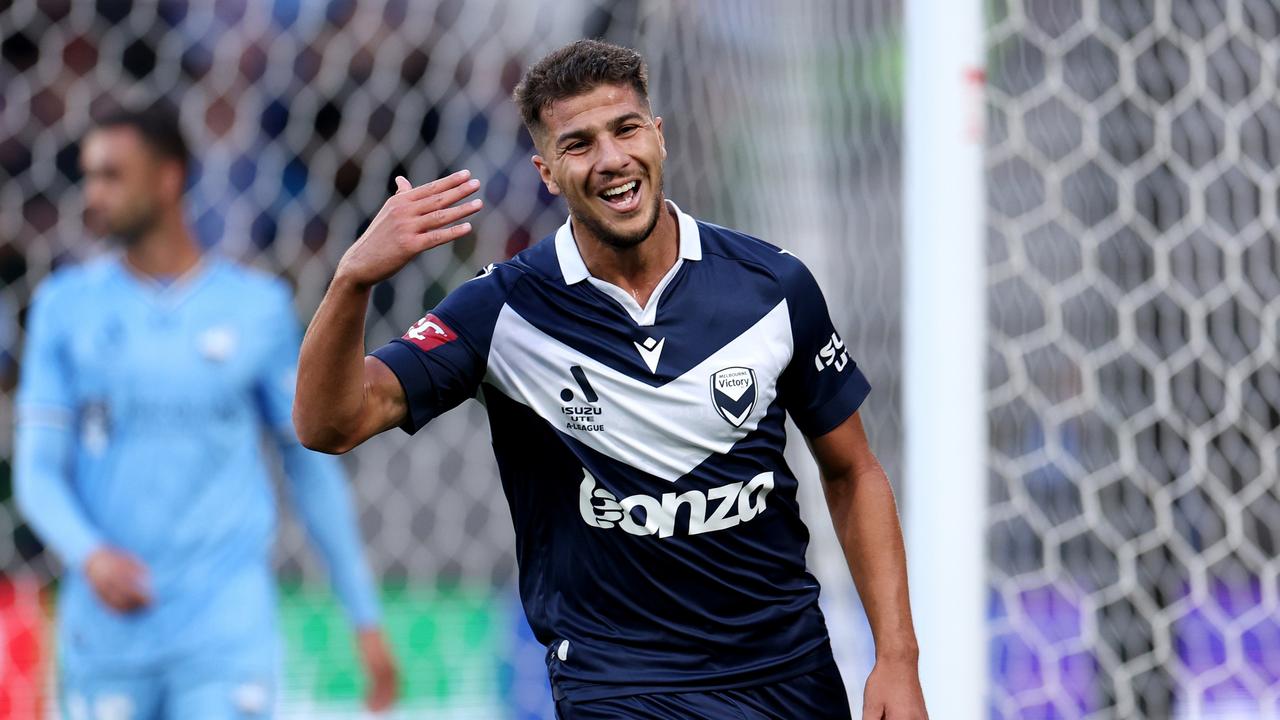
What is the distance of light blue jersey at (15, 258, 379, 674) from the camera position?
3992mm

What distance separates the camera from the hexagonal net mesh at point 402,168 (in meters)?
5.00

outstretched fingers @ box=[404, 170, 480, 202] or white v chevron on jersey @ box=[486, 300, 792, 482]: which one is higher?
outstretched fingers @ box=[404, 170, 480, 202]

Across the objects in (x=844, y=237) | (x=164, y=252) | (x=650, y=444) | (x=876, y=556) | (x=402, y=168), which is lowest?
(x=876, y=556)

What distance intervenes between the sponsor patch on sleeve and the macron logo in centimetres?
28

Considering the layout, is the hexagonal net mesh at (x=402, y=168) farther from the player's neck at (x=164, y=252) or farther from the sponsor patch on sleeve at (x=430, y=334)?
the sponsor patch on sleeve at (x=430, y=334)

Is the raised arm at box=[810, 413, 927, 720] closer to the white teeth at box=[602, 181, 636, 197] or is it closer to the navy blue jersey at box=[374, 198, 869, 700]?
the navy blue jersey at box=[374, 198, 869, 700]

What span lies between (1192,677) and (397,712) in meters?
2.54

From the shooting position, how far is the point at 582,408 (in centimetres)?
229

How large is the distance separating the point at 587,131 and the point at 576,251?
220mm

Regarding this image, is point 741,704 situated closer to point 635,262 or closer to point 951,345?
point 635,262

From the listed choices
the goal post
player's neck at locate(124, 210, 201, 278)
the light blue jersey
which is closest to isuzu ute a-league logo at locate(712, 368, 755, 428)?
the goal post

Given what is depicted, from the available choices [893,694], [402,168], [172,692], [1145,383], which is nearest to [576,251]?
[893,694]

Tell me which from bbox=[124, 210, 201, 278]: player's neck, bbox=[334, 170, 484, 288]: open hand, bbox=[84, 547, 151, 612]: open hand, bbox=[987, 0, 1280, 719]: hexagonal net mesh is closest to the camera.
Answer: bbox=[334, 170, 484, 288]: open hand

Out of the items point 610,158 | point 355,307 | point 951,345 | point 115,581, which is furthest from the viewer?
point 115,581
